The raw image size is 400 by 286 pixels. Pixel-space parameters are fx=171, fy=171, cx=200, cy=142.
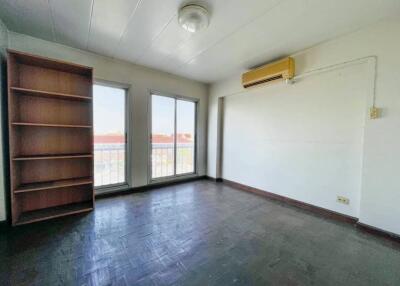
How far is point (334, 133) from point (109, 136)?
371 cm

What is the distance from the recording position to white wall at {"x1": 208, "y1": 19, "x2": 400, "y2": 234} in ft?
6.49

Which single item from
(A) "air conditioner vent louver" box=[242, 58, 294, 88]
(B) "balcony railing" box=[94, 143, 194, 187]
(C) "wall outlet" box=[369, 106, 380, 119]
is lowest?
(B) "balcony railing" box=[94, 143, 194, 187]

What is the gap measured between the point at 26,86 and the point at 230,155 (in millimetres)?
3724

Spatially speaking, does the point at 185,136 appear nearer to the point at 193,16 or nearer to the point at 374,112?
the point at 193,16

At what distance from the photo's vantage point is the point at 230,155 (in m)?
4.14

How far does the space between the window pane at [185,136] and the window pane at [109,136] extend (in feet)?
4.12

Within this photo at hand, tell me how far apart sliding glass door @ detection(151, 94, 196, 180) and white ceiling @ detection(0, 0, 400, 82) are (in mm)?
1179

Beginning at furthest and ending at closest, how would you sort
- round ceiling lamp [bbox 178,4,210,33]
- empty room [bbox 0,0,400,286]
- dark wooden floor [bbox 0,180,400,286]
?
round ceiling lamp [bbox 178,4,210,33], empty room [bbox 0,0,400,286], dark wooden floor [bbox 0,180,400,286]

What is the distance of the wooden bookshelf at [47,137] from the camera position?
6.98 feet

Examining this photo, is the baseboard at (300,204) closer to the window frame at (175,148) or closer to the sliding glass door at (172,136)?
the window frame at (175,148)

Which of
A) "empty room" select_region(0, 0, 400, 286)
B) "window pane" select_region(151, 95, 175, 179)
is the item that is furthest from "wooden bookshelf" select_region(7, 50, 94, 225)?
"window pane" select_region(151, 95, 175, 179)

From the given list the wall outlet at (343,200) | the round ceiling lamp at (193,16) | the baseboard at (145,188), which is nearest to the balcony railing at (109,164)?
the baseboard at (145,188)

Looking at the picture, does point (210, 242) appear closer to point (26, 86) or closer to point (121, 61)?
point (26, 86)

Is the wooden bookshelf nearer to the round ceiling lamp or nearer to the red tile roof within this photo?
the red tile roof
